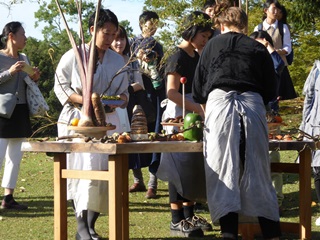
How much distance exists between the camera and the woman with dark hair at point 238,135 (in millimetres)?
6176

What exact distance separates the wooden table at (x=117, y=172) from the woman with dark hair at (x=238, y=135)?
274mm

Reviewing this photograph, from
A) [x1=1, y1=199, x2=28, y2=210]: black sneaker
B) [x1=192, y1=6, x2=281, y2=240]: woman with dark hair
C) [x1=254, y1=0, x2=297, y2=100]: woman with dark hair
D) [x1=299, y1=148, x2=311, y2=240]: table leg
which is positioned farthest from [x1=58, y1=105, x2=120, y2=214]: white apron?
[x1=254, y1=0, x2=297, y2=100]: woman with dark hair

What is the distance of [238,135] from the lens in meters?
6.20

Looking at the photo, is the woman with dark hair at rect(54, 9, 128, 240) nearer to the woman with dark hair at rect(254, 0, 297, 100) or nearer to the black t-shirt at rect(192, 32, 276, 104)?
the black t-shirt at rect(192, 32, 276, 104)

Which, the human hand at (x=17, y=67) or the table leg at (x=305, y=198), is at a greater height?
the human hand at (x=17, y=67)

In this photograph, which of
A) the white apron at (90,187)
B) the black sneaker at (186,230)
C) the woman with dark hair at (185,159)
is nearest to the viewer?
the white apron at (90,187)

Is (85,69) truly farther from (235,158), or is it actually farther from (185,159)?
(185,159)

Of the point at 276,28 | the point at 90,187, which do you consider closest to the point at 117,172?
the point at 90,187

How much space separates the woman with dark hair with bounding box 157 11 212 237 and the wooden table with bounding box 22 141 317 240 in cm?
85

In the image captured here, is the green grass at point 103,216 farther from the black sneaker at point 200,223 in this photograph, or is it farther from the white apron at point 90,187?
the white apron at point 90,187

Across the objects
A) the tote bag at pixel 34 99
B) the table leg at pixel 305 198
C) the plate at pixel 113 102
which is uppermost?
the tote bag at pixel 34 99

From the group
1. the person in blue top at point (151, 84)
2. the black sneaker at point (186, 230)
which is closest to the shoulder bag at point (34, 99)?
the person in blue top at point (151, 84)

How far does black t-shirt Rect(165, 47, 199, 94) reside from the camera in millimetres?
7734

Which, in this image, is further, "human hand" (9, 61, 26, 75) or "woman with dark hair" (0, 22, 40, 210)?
"woman with dark hair" (0, 22, 40, 210)
